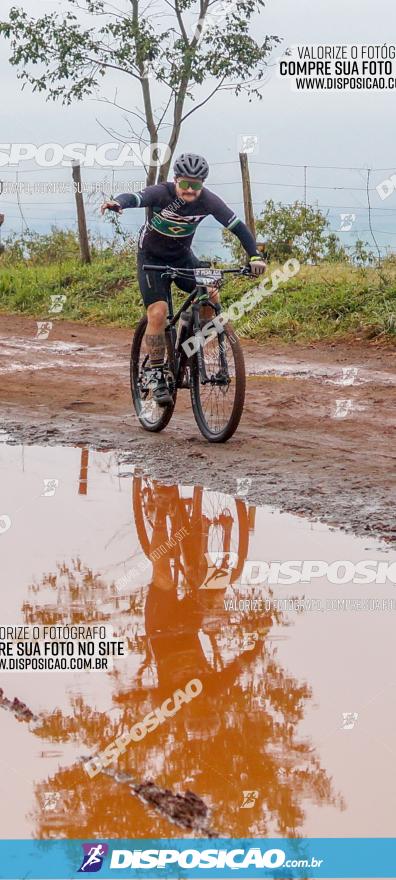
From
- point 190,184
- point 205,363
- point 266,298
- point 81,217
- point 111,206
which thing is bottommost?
point 205,363

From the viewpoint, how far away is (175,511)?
6.84 meters

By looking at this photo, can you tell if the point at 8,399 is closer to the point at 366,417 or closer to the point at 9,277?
the point at 366,417

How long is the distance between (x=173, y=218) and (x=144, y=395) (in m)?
1.76

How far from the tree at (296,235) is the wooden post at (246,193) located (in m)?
0.81

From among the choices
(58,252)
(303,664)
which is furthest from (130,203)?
(58,252)

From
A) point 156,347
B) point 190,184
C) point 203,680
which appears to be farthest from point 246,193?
point 203,680

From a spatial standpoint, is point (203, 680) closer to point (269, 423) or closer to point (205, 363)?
point (205, 363)

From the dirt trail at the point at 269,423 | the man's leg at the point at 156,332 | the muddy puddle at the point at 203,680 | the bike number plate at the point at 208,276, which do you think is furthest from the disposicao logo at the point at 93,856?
the man's leg at the point at 156,332

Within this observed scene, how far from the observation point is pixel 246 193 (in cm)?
1883

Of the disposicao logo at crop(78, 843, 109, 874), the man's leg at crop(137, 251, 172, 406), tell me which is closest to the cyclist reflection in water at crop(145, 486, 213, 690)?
the disposicao logo at crop(78, 843, 109, 874)

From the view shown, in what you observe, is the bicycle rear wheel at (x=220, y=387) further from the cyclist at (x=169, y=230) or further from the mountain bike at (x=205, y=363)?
the cyclist at (x=169, y=230)

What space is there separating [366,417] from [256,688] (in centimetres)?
563

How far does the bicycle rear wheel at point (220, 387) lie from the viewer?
8.21 metres

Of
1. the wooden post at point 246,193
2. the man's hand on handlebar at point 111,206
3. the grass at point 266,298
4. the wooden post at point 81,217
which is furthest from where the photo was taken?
the wooden post at point 81,217
